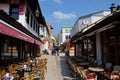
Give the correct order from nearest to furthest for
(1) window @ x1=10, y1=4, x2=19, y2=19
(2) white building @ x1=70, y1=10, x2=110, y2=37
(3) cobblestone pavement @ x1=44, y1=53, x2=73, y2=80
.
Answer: (3) cobblestone pavement @ x1=44, y1=53, x2=73, y2=80
(1) window @ x1=10, y1=4, x2=19, y2=19
(2) white building @ x1=70, y1=10, x2=110, y2=37

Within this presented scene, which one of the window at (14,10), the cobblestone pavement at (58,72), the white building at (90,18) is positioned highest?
the white building at (90,18)

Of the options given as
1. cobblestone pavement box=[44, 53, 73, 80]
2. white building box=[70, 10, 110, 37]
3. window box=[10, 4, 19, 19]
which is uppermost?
white building box=[70, 10, 110, 37]

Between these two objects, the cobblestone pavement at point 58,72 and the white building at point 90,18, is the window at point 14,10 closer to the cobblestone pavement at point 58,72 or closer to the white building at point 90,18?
the cobblestone pavement at point 58,72

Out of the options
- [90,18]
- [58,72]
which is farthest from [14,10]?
[90,18]

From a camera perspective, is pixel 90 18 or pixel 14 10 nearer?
pixel 14 10

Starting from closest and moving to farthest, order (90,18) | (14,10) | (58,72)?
(58,72) → (14,10) → (90,18)

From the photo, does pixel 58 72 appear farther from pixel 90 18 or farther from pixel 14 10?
pixel 90 18

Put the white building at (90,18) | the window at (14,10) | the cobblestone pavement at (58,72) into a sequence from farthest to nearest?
the white building at (90,18), the window at (14,10), the cobblestone pavement at (58,72)

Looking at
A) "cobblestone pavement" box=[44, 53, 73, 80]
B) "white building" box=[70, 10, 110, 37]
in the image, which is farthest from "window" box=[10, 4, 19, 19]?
"white building" box=[70, 10, 110, 37]

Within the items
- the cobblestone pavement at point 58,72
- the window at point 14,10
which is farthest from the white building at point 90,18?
the window at point 14,10

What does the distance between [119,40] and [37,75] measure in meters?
4.64

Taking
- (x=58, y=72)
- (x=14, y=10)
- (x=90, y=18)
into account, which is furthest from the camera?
(x=90, y=18)

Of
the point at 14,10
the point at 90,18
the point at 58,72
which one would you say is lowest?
the point at 58,72

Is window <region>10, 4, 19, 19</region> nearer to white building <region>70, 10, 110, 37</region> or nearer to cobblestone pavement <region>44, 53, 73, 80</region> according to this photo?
cobblestone pavement <region>44, 53, 73, 80</region>
